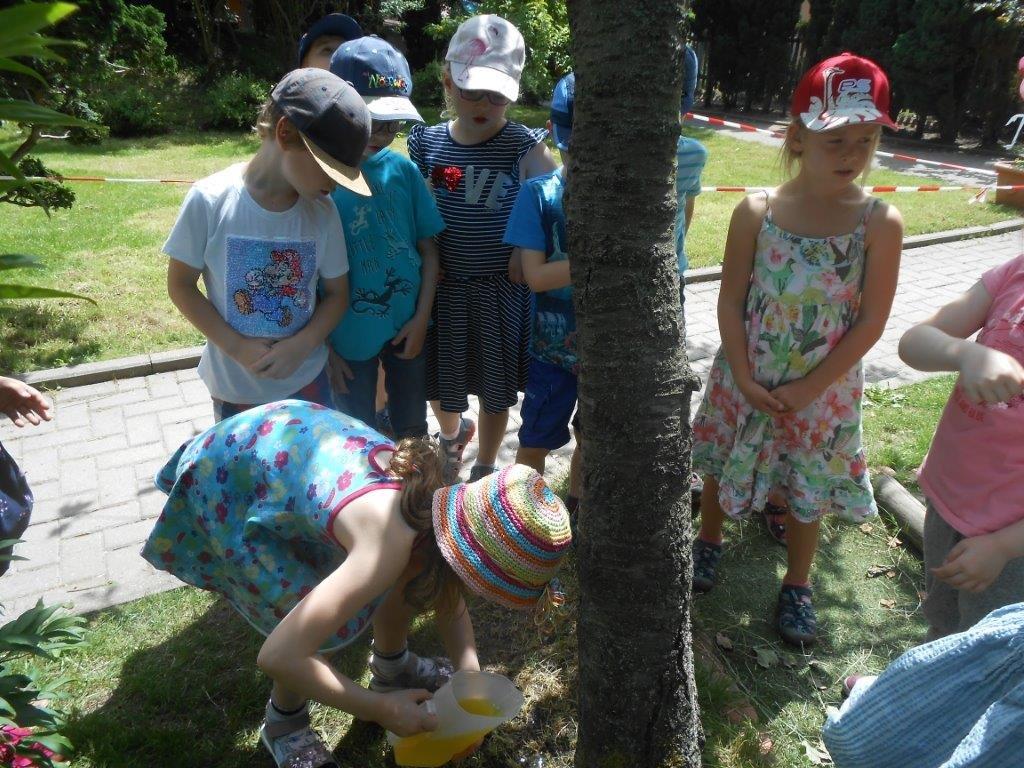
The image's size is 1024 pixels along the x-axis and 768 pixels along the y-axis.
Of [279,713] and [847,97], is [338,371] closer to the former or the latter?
[279,713]

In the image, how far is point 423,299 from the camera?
2805 millimetres

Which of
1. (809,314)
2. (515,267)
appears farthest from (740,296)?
(515,267)

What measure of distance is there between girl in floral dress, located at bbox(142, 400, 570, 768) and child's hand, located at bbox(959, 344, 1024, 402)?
2.85 ft

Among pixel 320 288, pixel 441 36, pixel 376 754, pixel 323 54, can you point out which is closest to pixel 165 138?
pixel 441 36

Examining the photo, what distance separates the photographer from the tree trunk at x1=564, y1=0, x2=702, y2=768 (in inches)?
57.9

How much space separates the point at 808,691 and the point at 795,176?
161cm

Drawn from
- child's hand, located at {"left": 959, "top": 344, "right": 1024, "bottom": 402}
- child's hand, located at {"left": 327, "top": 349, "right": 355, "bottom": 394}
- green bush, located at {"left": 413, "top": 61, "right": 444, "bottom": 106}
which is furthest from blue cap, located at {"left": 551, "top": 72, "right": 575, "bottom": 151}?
green bush, located at {"left": 413, "top": 61, "right": 444, "bottom": 106}

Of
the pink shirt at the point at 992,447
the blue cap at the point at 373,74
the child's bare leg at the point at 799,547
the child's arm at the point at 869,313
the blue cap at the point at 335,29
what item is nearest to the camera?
the pink shirt at the point at 992,447

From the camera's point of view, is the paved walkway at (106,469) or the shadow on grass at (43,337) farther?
the shadow on grass at (43,337)

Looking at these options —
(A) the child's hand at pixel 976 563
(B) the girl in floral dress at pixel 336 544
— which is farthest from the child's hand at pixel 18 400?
(A) the child's hand at pixel 976 563

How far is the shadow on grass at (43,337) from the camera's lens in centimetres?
451

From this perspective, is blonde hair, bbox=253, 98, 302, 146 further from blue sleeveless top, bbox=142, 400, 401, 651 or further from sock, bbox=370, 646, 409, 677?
sock, bbox=370, 646, 409, 677

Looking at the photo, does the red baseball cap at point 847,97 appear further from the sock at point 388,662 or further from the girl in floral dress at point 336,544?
the sock at point 388,662

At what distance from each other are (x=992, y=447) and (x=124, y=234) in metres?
7.03
